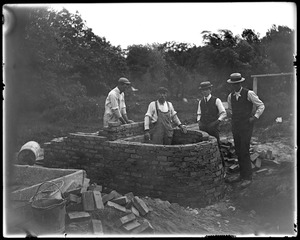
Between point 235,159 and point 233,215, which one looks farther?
point 235,159

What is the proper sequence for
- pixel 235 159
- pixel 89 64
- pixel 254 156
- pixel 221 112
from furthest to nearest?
pixel 89 64 → pixel 235 159 → pixel 254 156 → pixel 221 112

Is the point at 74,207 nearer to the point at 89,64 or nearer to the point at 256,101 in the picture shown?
the point at 256,101

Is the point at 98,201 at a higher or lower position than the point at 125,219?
higher

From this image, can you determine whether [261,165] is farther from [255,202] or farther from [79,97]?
[79,97]

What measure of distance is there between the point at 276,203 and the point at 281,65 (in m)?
12.1

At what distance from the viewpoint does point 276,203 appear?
18.0 feet

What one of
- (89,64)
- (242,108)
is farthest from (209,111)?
(89,64)

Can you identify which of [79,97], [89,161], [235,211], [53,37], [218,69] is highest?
[53,37]

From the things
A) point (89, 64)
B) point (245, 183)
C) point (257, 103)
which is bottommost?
point (245, 183)

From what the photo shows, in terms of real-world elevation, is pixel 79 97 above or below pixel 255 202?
above

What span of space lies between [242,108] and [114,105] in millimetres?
2769

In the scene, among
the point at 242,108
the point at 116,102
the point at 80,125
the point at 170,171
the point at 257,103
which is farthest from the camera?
the point at 80,125

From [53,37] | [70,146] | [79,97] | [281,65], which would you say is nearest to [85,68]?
[79,97]

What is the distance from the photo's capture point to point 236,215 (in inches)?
221
